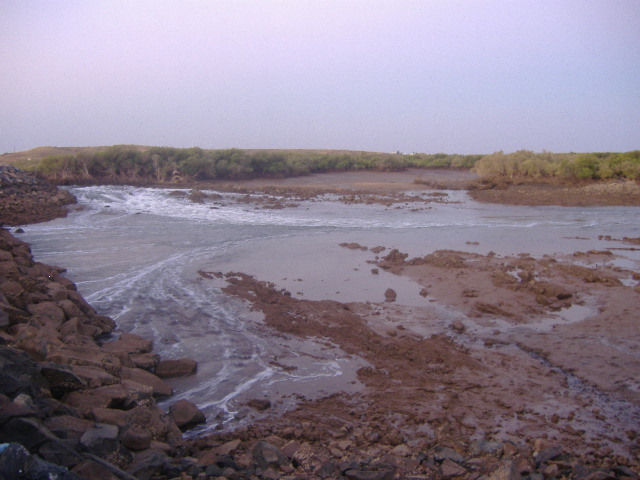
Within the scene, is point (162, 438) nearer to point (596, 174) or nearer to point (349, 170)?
point (596, 174)

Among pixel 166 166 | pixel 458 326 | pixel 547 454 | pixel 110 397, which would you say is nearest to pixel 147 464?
pixel 110 397

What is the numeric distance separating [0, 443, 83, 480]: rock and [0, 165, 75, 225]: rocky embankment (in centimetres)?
1722

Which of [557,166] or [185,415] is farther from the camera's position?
[557,166]

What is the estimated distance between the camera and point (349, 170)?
4578cm

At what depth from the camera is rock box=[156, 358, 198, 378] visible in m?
5.69

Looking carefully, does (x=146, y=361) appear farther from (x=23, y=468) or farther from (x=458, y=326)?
(x=458, y=326)

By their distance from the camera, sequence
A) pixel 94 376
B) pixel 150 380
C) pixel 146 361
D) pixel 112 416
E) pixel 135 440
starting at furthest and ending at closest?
pixel 146 361, pixel 150 380, pixel 94 376, pixel 112 416, pixel 135 440

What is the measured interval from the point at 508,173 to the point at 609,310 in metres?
29.8

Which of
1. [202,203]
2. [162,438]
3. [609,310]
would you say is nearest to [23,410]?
[162,438]

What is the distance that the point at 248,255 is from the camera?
12906 millimetres

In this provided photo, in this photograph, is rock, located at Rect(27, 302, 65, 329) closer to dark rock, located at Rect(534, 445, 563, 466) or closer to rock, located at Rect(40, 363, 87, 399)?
rock, located at Rect(40, 363, 87, 399)

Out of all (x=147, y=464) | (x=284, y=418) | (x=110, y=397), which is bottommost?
(x=284, y=418)

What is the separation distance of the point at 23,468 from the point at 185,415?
6.71 feet

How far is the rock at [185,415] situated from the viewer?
4.40 m
